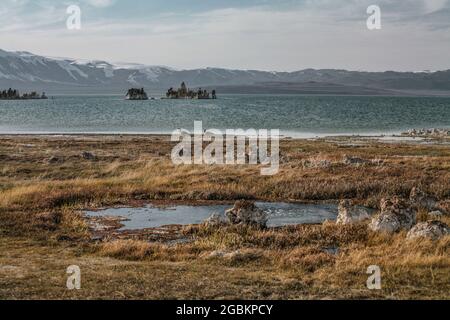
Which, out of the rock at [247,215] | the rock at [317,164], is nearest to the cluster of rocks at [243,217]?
the rock at [247,215]

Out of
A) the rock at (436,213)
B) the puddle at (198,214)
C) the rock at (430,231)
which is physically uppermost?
the rock at (430,231)

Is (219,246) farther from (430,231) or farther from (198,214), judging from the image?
(430,231)

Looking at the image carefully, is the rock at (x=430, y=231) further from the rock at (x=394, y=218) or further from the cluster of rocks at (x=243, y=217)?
the cluster of rocks at (x=243, y=217)

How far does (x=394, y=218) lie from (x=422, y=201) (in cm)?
574

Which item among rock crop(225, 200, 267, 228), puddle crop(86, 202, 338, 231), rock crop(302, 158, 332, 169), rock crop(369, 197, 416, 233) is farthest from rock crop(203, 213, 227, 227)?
rock crop(302, 158, 332, 169)

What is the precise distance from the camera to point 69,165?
42531 millimetres

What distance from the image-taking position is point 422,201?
26.0 metres

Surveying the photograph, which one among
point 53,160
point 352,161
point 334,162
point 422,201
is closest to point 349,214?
point 422,201

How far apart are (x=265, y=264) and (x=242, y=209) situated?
6.38m

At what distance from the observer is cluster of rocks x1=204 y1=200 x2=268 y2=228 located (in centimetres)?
2221

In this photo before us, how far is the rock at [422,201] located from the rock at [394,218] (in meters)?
4.03

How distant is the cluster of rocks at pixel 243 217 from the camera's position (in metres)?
22.2
